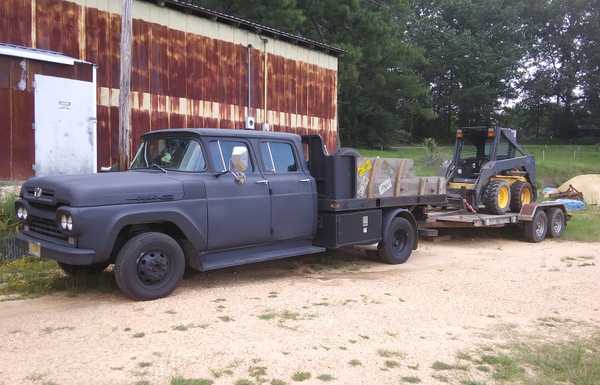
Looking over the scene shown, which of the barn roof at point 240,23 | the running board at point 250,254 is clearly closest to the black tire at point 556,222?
the running board at point 250,254

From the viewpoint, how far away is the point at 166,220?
6.68 m

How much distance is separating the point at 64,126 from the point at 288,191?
605cm

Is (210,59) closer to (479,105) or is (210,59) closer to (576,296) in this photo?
(576,296)

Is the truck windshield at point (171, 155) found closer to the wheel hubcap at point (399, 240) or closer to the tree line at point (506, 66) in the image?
the wheel hubcap at point (399, 240)

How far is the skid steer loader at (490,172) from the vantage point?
12.7m

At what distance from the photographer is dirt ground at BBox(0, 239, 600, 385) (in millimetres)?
4672

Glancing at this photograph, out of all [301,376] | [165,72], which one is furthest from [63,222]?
[165,72]

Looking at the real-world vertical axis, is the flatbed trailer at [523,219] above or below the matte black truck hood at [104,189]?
below

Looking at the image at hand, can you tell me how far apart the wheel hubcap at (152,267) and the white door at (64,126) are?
5968 millimetres

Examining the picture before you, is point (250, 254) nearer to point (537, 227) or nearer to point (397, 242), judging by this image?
point (397, 242)

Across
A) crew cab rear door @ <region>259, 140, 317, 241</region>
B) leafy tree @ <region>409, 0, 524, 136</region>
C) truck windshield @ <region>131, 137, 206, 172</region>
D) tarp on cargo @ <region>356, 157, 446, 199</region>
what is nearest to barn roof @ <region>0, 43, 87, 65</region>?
truck windshield @ <region>131, 137, 206, 172</region>

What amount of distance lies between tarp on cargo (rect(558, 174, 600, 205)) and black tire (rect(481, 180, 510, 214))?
9.38m

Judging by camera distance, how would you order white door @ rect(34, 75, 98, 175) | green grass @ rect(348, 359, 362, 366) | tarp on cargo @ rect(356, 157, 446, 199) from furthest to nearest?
white door @ rect(34, 75, 98, 175) → tarp on cargo @ rect(356, 157, 446, 199) → green grass @ rect(348, 359, 362, 366)

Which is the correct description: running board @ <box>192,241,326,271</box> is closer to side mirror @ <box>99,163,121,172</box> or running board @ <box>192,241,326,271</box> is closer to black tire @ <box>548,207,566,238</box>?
side mirror @ <box>99,163,121,172</box>
